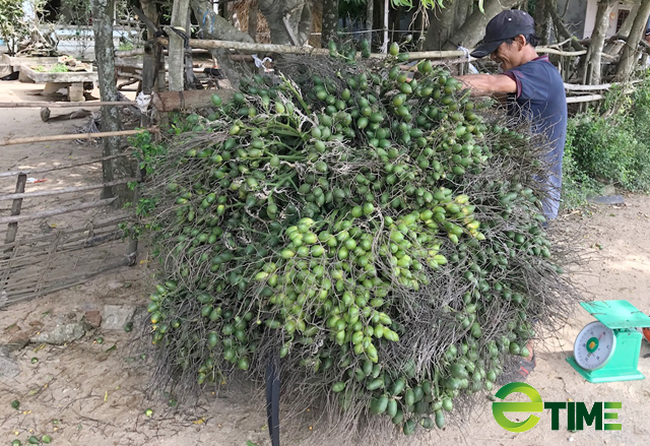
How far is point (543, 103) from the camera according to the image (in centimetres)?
277

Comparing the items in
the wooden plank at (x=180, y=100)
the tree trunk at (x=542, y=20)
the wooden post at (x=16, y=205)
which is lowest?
the wooden post at (x=16, y=205)

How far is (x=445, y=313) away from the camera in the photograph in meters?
1.91

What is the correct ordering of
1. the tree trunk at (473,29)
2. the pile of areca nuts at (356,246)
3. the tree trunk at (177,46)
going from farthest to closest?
the tree trunk at (473,29) < the tree trunk at (177,46) < the pile of areca nuts at (356,246)

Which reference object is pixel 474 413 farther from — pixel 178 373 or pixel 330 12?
pixel 330 12

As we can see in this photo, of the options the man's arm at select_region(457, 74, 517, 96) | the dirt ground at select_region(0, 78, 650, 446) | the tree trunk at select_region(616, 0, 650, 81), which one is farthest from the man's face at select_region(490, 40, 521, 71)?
the tree trunk at select_region(616, 0, 650, 81)

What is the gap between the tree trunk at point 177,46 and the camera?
10.1 ft

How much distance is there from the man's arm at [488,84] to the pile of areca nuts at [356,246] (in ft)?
0.88

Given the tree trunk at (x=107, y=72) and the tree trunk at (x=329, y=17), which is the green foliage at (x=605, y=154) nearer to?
the tree trunk at (x=329, y=17)

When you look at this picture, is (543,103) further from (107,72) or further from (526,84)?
(107,72)

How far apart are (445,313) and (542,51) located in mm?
4346

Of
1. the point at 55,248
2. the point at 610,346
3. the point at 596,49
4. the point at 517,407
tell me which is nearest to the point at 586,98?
the point at 596,49

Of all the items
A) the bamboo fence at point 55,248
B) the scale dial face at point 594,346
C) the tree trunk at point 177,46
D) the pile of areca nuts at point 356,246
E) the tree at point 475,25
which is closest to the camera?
the pile of areca nuts at point 356,246

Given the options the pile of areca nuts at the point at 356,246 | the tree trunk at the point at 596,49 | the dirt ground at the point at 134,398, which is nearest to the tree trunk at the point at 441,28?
the tree trunk at the point at 596,49

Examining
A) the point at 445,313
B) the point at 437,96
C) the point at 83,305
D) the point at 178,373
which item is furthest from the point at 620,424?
the point at 83,305
